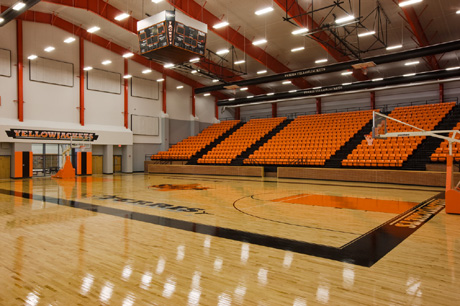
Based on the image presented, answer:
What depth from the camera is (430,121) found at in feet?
54.5

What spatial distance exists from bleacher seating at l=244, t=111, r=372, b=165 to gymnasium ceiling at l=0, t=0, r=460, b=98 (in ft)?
11.9

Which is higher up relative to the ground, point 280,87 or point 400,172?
point 280,87

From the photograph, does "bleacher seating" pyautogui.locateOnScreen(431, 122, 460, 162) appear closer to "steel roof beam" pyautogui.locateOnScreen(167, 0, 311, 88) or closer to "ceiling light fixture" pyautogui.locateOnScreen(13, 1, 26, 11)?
"steel roof beam" pyautogui.locateOnScreen(167, 0, 311, 88)

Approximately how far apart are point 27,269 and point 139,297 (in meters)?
1.55

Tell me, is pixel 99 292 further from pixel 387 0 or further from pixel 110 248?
pixel 387 0

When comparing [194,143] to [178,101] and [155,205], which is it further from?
Answer: [155,205]

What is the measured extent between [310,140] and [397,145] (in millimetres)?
4748

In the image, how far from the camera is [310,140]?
18781 millimetres

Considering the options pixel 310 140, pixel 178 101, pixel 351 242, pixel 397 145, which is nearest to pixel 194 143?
pixel 178 101

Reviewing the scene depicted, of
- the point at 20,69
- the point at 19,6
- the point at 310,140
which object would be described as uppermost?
the point at 19,6

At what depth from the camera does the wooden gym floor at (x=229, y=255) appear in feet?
9.61

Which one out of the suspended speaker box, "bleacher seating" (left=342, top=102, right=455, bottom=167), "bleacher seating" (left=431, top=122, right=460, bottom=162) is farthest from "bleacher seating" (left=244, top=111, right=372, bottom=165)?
the suspended speaker box

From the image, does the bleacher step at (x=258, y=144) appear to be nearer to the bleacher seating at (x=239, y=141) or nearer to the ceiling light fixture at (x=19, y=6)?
the bleacher seating at (x=239, y=141)

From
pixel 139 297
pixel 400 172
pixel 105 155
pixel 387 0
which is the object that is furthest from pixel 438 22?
pixel 105 155
